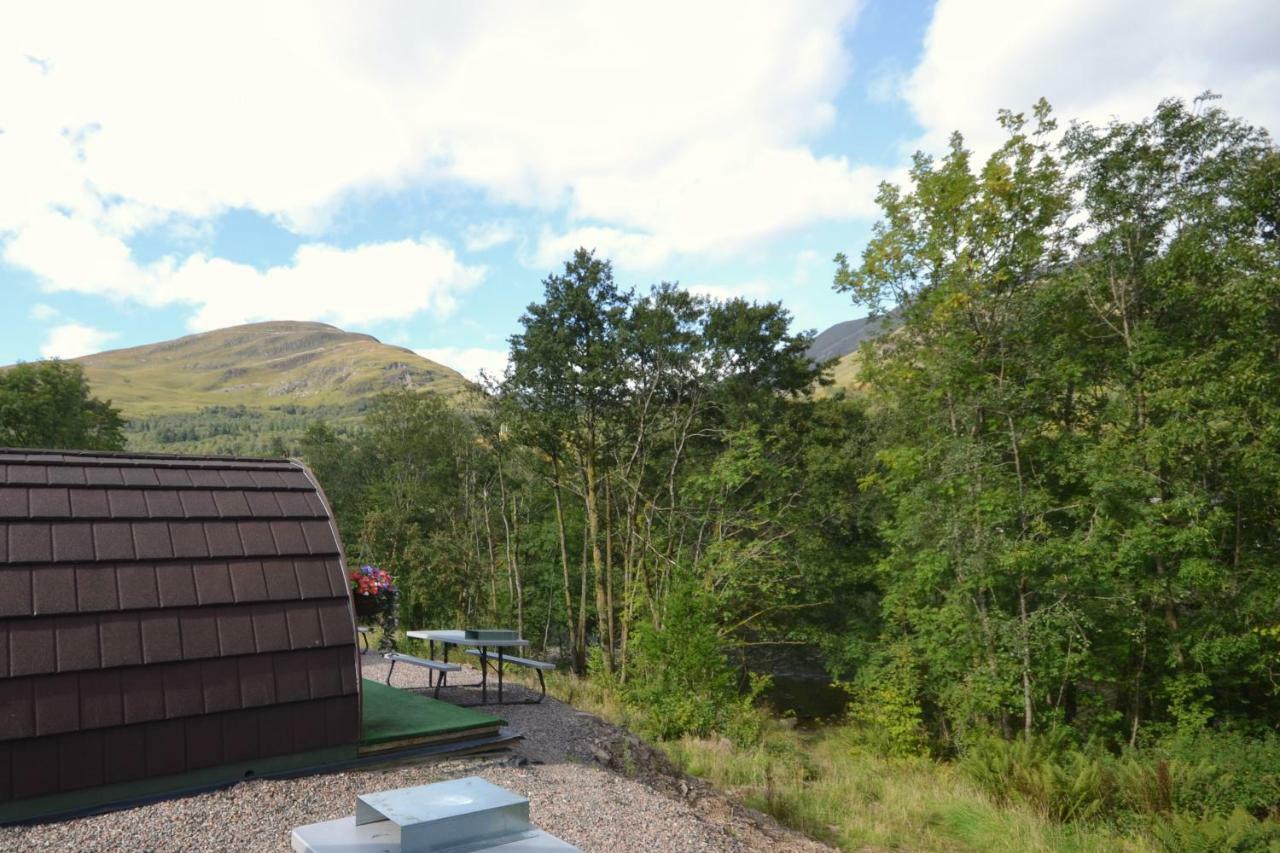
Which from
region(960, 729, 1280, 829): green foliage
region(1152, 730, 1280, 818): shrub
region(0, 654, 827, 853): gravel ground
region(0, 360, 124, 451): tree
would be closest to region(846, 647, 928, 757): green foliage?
region(960, 729, 1280, 829): green foliage

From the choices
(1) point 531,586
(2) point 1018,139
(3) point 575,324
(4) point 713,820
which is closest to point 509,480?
(1) point 531,586

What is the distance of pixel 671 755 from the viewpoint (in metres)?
9.62

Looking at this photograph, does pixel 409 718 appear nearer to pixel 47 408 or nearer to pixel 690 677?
pixel 690 677

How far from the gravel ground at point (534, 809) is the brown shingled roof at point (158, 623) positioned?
1.24 ft

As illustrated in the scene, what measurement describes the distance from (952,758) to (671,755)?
8.64 meters

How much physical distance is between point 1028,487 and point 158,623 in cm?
1423

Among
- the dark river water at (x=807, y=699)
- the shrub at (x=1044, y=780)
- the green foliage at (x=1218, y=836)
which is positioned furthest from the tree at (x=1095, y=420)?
the dark river water at (x=807, y=699)

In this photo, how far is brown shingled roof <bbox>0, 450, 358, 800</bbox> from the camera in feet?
17.7

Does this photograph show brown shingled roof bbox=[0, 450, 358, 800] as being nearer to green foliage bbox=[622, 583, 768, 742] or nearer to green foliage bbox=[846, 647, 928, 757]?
green foliage bbox=[622, 583, 768, 742]

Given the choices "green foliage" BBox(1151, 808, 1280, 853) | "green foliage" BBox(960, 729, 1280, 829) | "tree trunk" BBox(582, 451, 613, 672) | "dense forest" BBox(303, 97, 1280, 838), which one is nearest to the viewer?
"green foliage" BBox(1151, 808, 1280, 853)

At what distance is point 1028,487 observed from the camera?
14.6m

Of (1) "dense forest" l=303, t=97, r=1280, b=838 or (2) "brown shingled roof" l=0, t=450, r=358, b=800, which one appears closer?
(2) "brown shingled roof" l=0, t=450, r=358, b=800

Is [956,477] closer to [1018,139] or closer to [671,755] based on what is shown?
[1018,139]

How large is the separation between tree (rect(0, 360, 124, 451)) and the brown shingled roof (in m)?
28.8
